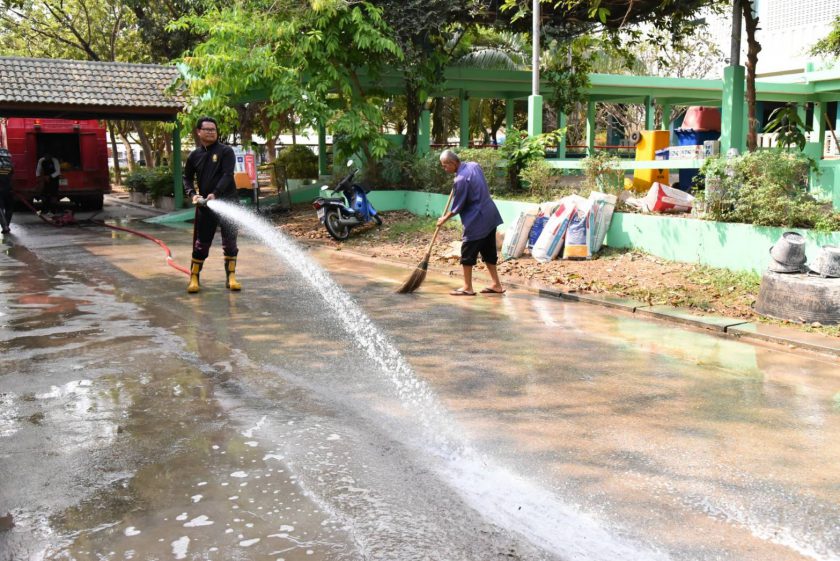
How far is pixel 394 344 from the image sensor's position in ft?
23.9

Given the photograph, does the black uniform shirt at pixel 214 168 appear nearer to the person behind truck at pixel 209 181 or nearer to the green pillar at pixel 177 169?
the person behind truck at pixel 209 181

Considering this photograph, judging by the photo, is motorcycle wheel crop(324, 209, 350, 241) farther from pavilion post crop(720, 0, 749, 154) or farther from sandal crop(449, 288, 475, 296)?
pavilion post crop(720, 0, 749, 154)

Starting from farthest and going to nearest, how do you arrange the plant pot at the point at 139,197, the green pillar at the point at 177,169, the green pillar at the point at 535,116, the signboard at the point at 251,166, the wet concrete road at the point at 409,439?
the plant pot at the point at 139,197 → the green pillar at the point at 177,169 → the signboard at the point at 251,166 → the green pillar at the point at 535,116 → the wet concrete road at the point at 409,439

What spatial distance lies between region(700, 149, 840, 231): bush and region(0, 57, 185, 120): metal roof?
46.3 feet

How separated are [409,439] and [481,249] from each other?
5.08m

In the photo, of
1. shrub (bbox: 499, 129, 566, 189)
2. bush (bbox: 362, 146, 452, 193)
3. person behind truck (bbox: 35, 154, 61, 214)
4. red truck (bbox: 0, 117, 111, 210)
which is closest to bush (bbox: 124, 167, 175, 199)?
red truck (bbox: 0, 117, 111, 210)

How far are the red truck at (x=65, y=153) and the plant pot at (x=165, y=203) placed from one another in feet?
4.67

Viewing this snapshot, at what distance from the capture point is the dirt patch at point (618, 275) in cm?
873

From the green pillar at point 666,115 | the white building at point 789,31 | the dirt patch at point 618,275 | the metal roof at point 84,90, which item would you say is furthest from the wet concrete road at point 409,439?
the white building at point 789,31

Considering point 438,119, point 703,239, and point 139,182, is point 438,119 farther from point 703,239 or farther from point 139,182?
point 703,239

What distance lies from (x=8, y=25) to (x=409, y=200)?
1981 cm

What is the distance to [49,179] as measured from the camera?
2128 cm

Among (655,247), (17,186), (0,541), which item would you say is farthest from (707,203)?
(17,186)

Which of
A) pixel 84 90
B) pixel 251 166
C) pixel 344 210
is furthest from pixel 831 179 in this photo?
pixel 84 90
